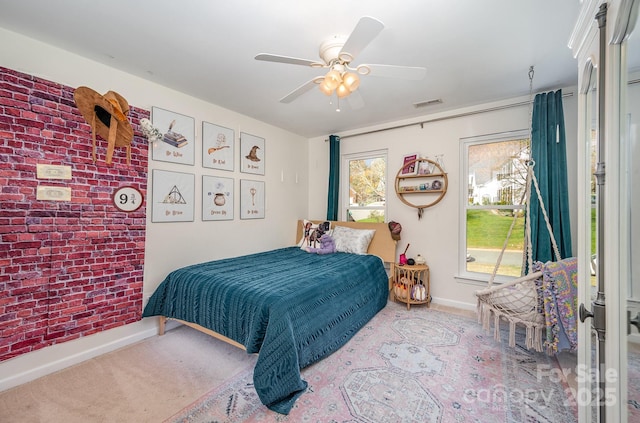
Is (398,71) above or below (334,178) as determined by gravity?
above

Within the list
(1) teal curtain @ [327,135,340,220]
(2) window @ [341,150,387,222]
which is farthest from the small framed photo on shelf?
(1) teal curtain @ [327,135,340,220]

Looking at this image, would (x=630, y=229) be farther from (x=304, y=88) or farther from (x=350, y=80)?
(x=304, y=88)

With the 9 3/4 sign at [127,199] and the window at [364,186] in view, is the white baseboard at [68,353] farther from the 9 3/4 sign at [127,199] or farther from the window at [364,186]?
the window at [364,186]

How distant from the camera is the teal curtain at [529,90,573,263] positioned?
254 cm

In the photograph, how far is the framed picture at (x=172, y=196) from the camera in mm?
2631

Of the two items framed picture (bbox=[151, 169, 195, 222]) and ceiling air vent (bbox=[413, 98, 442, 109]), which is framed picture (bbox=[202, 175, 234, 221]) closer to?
framed picture (bbox=[151, 169, 195, 222])

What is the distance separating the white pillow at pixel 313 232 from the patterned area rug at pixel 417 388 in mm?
1501

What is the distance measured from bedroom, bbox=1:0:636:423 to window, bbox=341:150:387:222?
0.49 feet

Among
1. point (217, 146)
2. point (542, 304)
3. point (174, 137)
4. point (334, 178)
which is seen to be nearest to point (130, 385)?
point (174, 137)

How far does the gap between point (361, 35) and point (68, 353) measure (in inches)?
124

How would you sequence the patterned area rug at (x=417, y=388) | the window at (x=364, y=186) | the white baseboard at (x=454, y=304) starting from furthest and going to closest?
the window at (x=364, y=186)
the white baseboard at (x=454, y=304)
the patterned area rug at (x=417, y=388)

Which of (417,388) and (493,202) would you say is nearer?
(417,388)

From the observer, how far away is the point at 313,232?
381 cm

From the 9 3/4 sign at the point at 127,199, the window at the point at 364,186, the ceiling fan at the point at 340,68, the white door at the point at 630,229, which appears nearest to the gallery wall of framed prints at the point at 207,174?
the 9 3/4 sign at the point at 127,199
